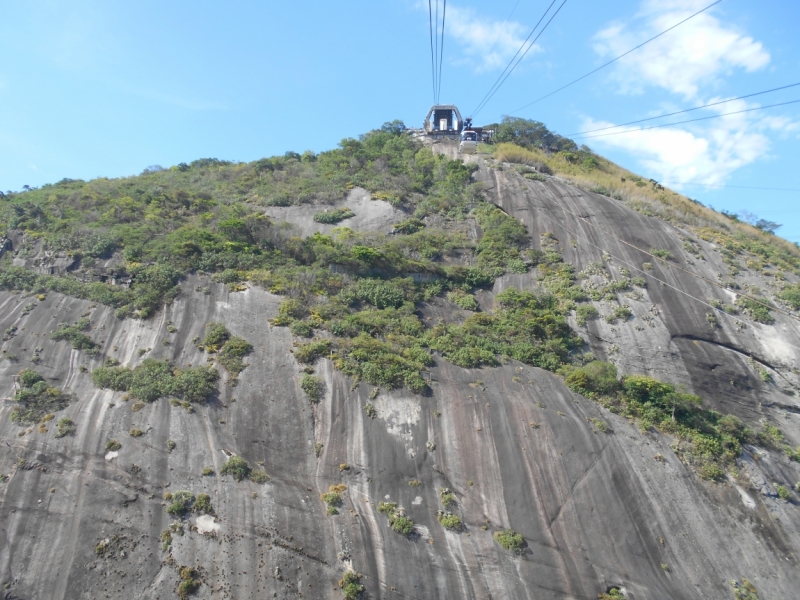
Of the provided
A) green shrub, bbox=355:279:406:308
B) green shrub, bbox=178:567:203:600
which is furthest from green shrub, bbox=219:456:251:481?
green shrub, bbox=355:279:406:308

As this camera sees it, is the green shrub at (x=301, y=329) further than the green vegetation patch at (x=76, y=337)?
Yes

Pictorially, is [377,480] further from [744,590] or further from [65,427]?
[744,590]

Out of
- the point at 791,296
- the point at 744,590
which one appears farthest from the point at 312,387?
the point at 791,296

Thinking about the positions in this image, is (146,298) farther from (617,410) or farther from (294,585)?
(617,410)

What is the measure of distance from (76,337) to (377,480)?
17.8 m

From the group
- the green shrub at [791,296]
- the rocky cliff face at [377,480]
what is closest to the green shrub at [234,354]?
the rocky cliff face at [377,480]

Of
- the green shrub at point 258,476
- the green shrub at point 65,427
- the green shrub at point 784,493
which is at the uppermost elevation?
the green shrub at point 65,427

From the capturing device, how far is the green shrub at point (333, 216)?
4484 cm

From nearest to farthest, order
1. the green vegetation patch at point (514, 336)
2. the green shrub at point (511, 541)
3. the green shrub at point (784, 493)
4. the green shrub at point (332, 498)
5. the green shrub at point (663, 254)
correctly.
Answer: the green shrub at point (511, 541) → the green shrub at point (332, 498) → the green shrub at point (784, 493) → the green vegetation patch at point (514, 336) → the green shrub at point (663, 254)

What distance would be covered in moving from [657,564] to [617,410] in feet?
25.0

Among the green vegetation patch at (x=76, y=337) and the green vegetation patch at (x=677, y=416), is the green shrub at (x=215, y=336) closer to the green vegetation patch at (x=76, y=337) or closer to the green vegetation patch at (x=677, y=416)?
the green vegetation patch at (x=76, y=337)

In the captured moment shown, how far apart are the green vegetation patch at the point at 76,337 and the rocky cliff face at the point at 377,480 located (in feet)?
1.24

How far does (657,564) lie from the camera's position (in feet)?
63.3

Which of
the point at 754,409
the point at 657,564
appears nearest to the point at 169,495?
the point at 657,564
